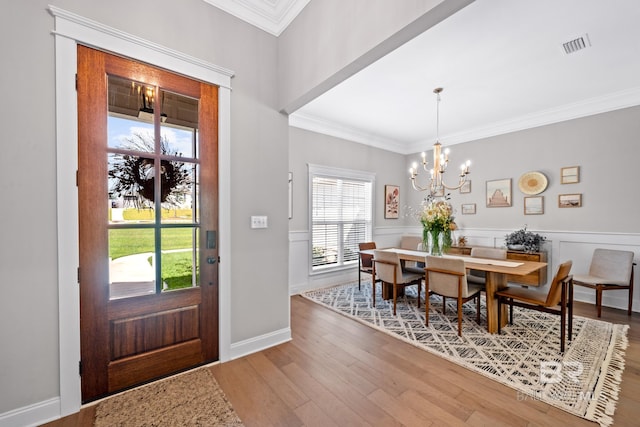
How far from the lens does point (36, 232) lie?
1591 millimetres

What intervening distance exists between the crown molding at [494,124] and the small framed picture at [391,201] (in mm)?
905

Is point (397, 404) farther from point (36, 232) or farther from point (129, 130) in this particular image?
point (129, 130)

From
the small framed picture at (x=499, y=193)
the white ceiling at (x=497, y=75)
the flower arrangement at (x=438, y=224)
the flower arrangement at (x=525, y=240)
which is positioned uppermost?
the white ceiling at (x=497, y=75)

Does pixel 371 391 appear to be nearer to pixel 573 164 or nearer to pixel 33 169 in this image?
pixel 33 169

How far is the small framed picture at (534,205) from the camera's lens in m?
4.26

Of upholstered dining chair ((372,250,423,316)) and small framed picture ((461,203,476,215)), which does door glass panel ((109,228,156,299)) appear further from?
small framed picture ((461,203,476,215))

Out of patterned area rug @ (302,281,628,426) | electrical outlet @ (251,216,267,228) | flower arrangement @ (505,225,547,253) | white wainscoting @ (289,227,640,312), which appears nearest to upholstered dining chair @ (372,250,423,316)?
patterned area rug @ (302,281,628,426)

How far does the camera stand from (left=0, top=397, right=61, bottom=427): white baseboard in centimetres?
152

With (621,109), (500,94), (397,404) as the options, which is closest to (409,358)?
(397,404)

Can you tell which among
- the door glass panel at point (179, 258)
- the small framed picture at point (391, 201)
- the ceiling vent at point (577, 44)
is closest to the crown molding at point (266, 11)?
the door glass panel at point (179, 258)

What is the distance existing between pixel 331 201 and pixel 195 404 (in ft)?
12.1

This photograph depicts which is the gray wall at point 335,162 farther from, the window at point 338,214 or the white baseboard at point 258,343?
the white baseboard at point 258,343

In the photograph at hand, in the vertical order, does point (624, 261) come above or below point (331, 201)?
below

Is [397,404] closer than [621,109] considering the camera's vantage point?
Yes
